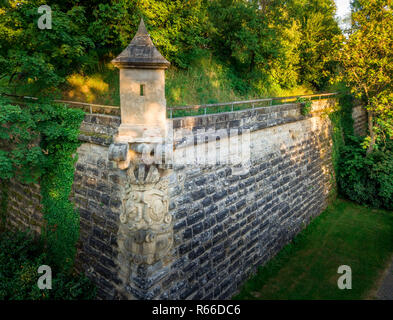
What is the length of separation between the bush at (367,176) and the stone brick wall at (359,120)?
7.28 ft

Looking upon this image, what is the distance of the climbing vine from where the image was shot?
20.2 ft

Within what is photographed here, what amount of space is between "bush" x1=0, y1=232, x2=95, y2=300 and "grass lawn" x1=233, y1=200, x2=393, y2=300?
3.91 metres

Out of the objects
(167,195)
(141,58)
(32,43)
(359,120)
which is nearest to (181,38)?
(32,43)

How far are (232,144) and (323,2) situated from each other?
47.6ft

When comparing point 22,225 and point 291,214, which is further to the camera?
point 291,214

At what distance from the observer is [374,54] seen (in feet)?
36.7

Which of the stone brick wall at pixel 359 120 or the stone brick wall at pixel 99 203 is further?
the stone brick wall at pixel 359 120

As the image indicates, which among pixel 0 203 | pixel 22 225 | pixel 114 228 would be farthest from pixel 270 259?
pixel 0 203

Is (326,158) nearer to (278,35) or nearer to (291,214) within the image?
(291,214)

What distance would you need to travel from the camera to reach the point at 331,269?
828 centimetres

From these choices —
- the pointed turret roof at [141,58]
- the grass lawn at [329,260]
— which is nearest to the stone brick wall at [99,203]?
the pointed turret roof at [141,58]

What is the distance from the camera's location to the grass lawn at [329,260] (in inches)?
292

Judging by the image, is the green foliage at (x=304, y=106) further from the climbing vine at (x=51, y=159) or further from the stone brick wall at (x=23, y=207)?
the stone brick wall at (x=23, y=207)

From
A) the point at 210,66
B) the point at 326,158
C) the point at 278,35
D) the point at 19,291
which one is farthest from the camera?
the point at 278,35
